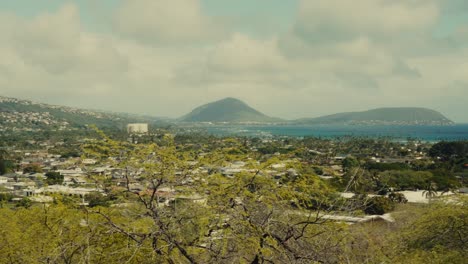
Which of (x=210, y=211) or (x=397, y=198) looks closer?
(x=210, y=211)

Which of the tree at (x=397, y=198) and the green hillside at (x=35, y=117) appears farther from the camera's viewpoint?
the green hillside at (x=35, y=117)

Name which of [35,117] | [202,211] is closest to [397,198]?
[202,211]

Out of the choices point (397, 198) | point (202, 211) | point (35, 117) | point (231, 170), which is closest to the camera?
point (202, 211)

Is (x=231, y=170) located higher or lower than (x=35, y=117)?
higher

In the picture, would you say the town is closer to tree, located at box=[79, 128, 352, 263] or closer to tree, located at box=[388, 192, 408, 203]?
tree, located at box=[79, 128, 352, 263]

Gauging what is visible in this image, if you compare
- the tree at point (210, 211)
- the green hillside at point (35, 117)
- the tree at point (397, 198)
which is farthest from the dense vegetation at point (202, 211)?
the green hillside at point (35, 117)

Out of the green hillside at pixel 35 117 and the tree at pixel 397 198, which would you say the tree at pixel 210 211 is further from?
the green hillside at pixel 35 117

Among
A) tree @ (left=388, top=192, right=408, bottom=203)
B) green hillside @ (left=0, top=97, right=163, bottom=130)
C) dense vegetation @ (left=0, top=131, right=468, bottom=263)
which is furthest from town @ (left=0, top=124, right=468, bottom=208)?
green hillside @ (left=0, top=97, right=163, bottom=130)

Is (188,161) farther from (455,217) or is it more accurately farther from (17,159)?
(17,159)

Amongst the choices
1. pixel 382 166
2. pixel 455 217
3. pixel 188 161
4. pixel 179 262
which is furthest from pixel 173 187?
pixel 382 166

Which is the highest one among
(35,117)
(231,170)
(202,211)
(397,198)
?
(231,170)

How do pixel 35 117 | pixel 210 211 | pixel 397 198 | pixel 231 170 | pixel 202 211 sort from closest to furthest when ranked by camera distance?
pixel 210 211
pixel 202 211
pixel 231 170
pixel 397 198
pixel 35 117

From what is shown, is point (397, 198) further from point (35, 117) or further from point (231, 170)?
point (35, 117)
